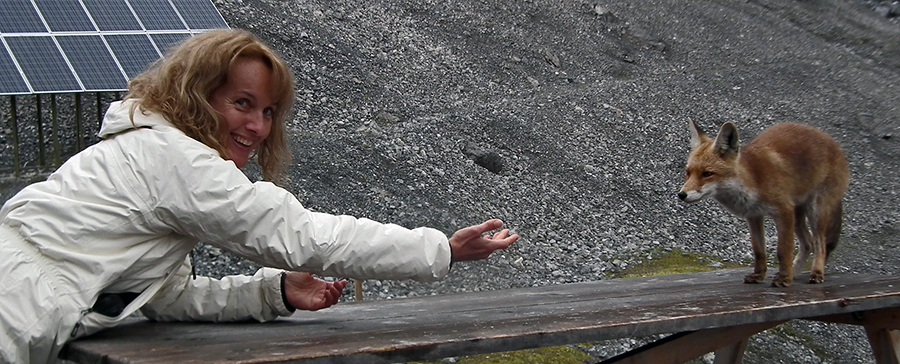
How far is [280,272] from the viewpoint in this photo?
290 centimetres

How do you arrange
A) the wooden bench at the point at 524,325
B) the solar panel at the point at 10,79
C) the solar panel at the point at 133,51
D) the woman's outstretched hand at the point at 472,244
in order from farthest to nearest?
the solar panel at the point at 133,51 → the solar panel at the point at 10,79 → the woman's outstretched hand at the point at 472,244 → the wooden bench at the point at 524,325

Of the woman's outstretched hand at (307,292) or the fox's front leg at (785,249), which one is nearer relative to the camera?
the woman's outstretched hand at (307,292)

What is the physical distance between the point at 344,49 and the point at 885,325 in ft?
28.4

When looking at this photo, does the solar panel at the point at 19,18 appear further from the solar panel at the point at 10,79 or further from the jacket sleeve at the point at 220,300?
the jacket sleeve at the point at 220,300

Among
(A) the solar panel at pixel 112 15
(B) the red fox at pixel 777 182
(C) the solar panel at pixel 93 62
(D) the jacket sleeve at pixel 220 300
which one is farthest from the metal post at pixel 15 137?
(B) the red fox at pixel 777 182

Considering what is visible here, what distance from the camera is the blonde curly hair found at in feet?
8.27

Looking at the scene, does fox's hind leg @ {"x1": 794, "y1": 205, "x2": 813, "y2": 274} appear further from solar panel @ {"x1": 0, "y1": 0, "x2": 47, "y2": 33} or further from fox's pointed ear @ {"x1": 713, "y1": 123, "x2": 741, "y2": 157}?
solar panel @ {"x1": 0, "y1": 0, "x2": 47, "y2": 33}

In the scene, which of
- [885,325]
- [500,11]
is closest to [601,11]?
[500,11]

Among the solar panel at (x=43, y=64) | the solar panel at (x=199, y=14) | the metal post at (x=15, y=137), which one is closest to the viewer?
the solar panel at (x=43, y=64)

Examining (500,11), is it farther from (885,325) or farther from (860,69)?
(885,325)

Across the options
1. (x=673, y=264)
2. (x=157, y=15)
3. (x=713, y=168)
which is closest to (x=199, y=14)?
(x=157, y=15)

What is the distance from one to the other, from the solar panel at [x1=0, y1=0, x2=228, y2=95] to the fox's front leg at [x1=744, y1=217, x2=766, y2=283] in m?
4.97

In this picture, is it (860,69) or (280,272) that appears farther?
(860,69)

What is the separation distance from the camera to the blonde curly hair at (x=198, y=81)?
99.2 inches
